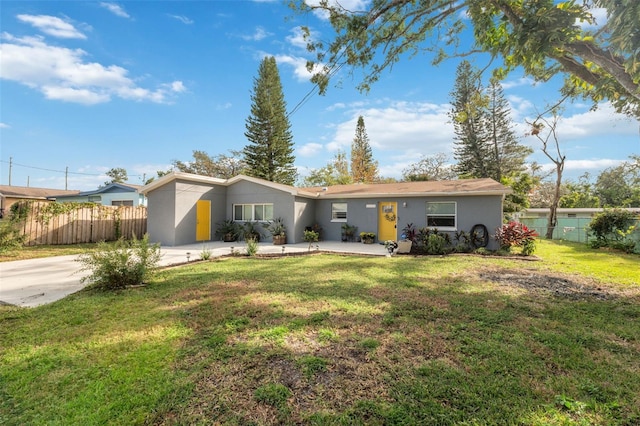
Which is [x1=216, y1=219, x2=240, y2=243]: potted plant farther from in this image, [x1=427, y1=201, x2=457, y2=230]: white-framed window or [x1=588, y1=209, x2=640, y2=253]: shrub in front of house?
[x1=588, y1=209, x2=640, y2=253]: shrub in front of house

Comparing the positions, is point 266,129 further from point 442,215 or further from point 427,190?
point 442,215

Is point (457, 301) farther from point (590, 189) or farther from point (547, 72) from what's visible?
point (590, 189)

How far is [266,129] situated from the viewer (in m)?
26.4

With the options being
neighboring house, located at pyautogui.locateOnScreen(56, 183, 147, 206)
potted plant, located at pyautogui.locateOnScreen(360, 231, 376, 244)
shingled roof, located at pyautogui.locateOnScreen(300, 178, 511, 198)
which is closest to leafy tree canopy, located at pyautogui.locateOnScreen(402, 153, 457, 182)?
shingled roof, located at pyautogui.locateOnScreen(300, 178, 511, 198)

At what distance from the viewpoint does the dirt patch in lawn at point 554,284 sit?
543 centimetres

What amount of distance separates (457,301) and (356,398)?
10.5 feet

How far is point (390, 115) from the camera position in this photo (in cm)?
1514

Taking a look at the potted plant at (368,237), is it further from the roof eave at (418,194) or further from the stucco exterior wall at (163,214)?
the stucco exterior wall at (163,214)

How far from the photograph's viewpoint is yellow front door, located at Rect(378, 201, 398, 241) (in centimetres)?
1355

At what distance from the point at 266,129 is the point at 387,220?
55.8ft

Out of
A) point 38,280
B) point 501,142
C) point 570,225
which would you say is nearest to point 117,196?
point 38,280

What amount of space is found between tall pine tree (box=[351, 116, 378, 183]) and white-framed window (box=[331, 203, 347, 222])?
1660 centimetres

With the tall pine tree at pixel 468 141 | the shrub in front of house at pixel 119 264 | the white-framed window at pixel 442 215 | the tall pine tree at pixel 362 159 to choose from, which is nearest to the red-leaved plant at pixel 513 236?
the white-framed window at pixel 442 215

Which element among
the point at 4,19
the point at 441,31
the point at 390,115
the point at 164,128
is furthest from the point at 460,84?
the point at 4,19
